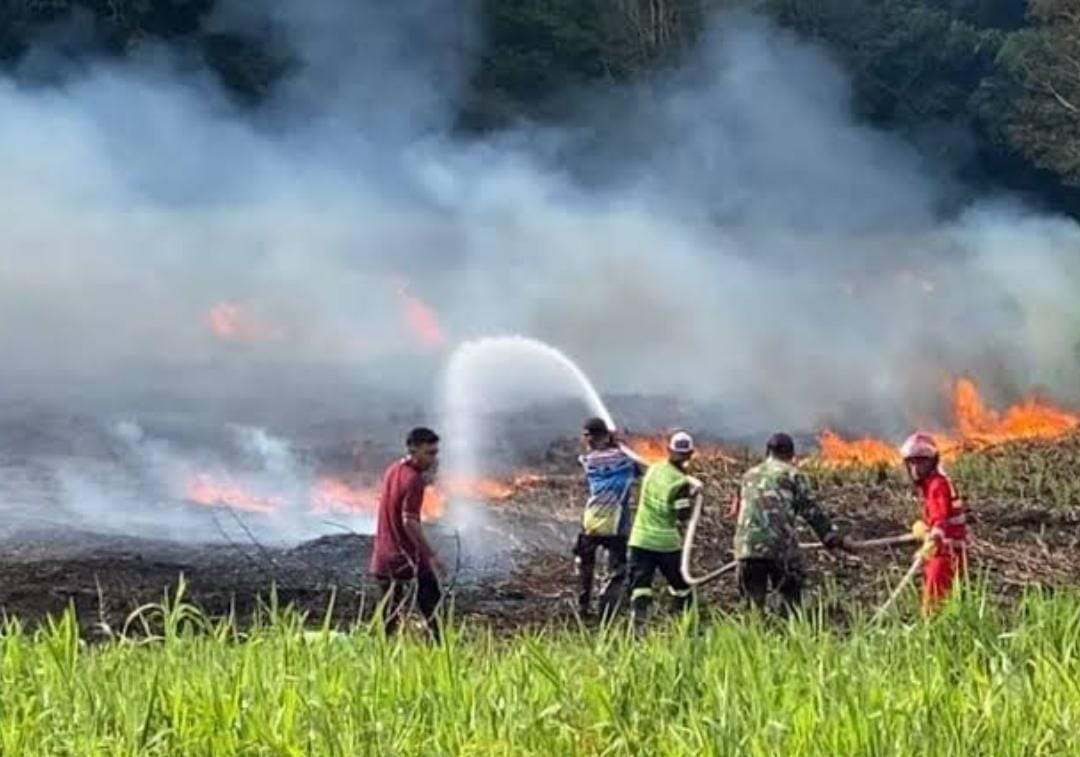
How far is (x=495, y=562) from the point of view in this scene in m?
15.4

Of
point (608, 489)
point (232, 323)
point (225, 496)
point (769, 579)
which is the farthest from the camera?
point (232, 323)

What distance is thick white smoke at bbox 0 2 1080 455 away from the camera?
79.0 feet

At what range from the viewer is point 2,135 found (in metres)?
20.5

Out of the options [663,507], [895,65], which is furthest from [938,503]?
[895,65]

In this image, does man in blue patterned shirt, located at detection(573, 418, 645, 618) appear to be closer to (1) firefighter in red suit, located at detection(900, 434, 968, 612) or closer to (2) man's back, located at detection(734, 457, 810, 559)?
(2) man's back, located at detection(734, 457, 810, 559)

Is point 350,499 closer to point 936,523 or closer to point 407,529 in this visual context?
point 407,529

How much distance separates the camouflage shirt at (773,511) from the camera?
11078 mm

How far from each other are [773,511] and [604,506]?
2.26m

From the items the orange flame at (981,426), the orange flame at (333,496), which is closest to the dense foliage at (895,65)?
the orange flame at (981,426)

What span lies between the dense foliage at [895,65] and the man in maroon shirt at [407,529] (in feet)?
62.0

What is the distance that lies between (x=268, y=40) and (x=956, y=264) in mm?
15204

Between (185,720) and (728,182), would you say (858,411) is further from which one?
(185,720)

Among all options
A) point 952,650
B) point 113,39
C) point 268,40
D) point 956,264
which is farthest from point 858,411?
point 952,650

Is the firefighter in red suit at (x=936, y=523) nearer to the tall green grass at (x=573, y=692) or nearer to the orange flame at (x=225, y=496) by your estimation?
the tall green grass at (x=573, y=692)
